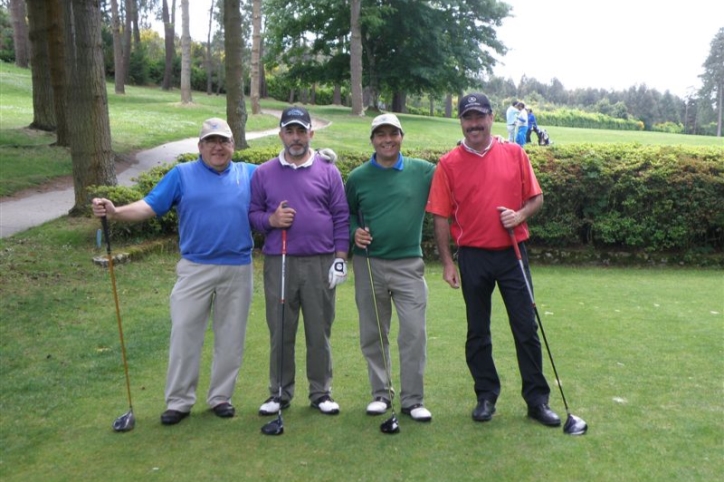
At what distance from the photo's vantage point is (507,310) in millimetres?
4867

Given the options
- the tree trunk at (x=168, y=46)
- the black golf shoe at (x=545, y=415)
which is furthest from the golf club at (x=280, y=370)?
the tree trunk at (x=168, y=46)

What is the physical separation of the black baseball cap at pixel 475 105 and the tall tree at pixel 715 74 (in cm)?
7742

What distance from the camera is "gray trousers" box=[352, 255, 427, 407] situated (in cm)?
493

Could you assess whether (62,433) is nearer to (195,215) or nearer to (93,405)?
(93,405)

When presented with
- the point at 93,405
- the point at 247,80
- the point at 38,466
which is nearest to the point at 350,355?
the point at 93,405

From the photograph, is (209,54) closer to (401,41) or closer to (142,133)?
(401,41)

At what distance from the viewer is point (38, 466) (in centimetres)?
416

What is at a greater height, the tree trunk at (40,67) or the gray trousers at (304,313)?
the tree trunk at (40,67)

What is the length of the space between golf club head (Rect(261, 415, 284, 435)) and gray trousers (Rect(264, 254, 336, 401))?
392mm

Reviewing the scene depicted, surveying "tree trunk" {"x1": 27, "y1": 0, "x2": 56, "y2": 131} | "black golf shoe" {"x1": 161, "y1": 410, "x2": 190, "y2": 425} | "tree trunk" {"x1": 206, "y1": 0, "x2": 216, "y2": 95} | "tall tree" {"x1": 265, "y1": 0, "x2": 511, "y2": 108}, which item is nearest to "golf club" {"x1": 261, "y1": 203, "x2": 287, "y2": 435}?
"black golf shoe" {"x1": 161, "y1": 410, "x2": 190, "y2": 425}

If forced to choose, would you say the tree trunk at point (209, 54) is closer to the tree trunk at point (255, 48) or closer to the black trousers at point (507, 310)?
the tree trunk at point (255, 48)

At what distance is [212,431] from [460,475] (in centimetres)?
166

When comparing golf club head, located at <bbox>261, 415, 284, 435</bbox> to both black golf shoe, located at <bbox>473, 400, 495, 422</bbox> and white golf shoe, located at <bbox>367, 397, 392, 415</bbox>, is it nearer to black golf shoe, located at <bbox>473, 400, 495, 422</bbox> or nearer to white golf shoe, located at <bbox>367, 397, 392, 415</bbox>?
white golf shoe, located at <bbox>367, 397, 392, 415</bbox>

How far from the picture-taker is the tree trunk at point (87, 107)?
11.4 metres
